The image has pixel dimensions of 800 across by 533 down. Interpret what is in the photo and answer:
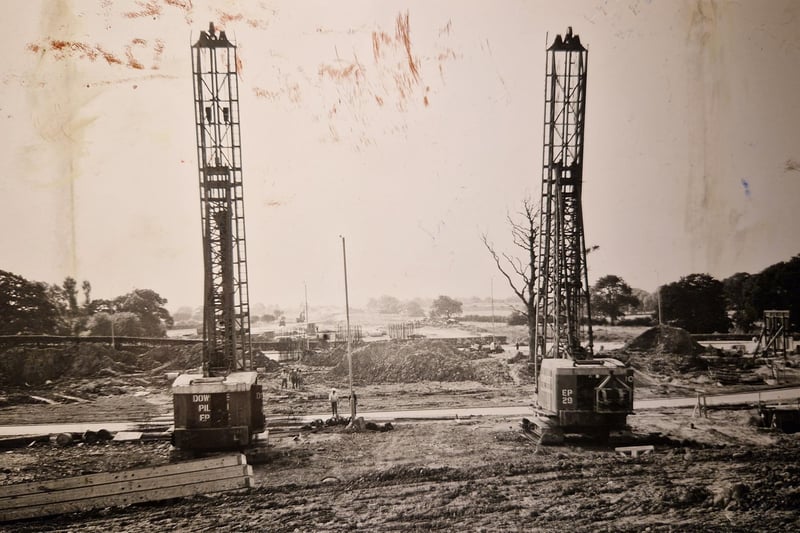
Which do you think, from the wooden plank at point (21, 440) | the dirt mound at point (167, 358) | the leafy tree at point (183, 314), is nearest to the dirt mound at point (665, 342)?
the leafy tree at point (183, 314)

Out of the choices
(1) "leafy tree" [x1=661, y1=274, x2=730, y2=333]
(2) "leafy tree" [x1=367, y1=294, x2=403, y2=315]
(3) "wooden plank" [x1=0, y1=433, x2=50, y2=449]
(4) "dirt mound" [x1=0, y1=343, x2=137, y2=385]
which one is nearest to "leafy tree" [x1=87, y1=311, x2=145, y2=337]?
(4) "dirt mound" [x1=0, y1=343, x2=137, y2=385]

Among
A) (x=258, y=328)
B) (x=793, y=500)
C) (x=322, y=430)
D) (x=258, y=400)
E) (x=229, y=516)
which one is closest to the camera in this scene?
(x=229, y=516)

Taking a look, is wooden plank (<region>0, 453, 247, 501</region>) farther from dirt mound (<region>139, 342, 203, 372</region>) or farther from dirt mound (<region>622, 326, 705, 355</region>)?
dirt mound (<region>622, 326, 705, 355</region>)

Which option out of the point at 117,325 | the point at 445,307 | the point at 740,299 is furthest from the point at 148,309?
the point at 740,299

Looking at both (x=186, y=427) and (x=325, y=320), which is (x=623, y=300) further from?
(x=186, y=427)

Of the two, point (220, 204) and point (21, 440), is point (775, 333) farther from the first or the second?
point (21, 440)

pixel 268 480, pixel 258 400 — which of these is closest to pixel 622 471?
pixel 268 480

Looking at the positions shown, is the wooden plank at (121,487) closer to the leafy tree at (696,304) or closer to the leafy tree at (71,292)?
the leafy tree at (71,292)
